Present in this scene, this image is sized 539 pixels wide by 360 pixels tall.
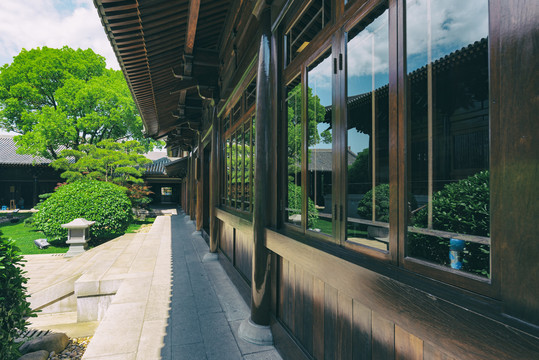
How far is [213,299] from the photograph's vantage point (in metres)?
4.45

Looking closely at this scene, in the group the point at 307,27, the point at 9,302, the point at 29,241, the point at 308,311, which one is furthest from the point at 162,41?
the point at 29,241

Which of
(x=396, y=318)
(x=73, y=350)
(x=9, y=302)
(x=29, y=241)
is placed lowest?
(x=73, y=350)

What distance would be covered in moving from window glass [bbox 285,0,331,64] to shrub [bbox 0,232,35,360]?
A: 11.8 feet

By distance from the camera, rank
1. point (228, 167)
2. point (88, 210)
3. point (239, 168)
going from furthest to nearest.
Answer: point (88, 210), point (228, 167), point (239, 168)

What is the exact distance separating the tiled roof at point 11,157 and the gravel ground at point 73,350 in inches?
929

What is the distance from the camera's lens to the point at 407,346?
1438mm

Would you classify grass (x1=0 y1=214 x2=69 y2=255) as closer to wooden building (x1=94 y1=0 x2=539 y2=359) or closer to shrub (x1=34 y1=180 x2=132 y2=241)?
shrub (x1=34 y1=180 x2=132 y2=241)

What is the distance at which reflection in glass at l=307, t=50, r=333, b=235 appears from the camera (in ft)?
7.43

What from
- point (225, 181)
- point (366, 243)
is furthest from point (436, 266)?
point (225, 181)

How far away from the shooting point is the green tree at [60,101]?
19078 mm

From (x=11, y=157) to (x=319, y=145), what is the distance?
32.6 meters

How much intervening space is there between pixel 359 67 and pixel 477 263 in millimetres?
1400

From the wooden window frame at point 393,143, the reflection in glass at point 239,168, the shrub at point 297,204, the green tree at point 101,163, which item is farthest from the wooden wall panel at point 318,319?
the green tree at point 101,163

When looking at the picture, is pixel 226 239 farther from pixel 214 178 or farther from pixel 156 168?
pixel 156 168
